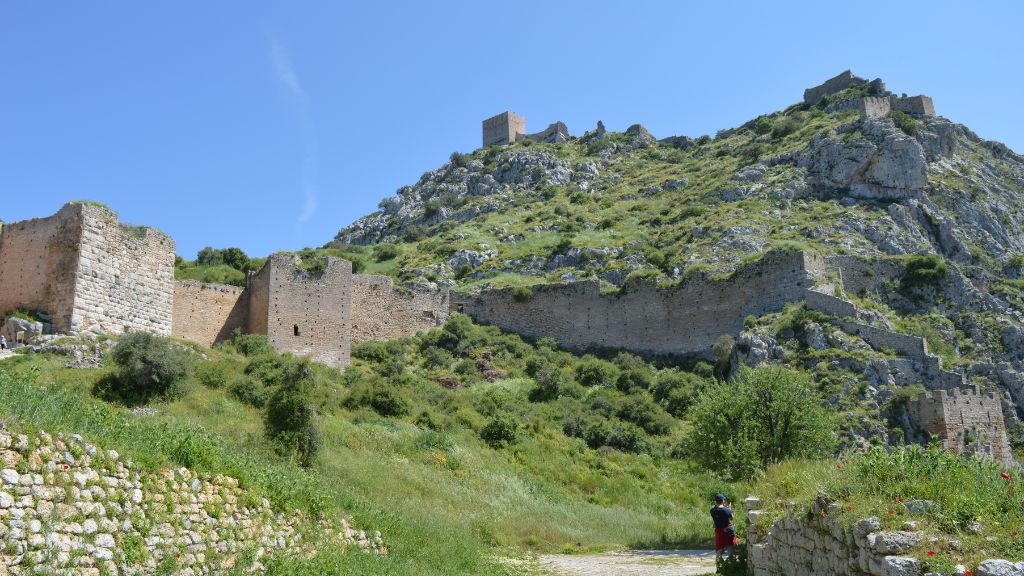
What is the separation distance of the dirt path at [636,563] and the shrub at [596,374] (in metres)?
18.0

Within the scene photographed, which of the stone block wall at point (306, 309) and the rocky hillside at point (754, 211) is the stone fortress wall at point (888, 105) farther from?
the stone block wall at point (306, 309)

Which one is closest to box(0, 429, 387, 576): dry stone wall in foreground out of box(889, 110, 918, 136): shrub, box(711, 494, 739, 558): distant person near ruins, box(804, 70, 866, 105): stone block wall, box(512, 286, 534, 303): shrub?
box(711, 494, 739, 558): distant person near ruins

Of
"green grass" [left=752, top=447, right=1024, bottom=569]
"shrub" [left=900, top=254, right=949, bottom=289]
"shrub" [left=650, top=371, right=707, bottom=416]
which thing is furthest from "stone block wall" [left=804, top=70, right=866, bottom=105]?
"green grass" [left=752, top=447, right=1024, bottom=569]

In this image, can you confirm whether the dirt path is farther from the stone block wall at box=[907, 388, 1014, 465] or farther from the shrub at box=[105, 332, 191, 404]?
the stone block wall at box=[907, 388, 1014, 465]

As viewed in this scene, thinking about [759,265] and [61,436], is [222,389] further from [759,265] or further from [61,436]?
[759,265]

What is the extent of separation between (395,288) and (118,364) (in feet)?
61.3

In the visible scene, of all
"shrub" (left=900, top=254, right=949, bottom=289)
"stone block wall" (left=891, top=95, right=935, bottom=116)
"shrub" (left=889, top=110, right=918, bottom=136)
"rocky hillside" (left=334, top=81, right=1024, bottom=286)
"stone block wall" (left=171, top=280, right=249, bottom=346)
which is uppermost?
"stone block wall" (left=891, top=95, right=935, bottom=116)

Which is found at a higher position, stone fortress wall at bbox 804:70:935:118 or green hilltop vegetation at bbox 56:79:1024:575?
stone fortress wall at bbox 804:70:935:118

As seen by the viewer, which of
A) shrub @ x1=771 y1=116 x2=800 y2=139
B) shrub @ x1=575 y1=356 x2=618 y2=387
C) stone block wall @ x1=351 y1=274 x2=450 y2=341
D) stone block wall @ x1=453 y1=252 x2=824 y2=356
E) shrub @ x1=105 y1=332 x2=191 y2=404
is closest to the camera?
shrub @ x1=105 y1=332 x2=191 y2=404

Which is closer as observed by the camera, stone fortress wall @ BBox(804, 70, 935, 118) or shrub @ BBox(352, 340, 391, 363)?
shrub @ BBox(352, 340, 391, 363)

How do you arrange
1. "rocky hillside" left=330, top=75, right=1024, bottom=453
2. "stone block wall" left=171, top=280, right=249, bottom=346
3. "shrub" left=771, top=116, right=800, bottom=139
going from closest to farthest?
"stone block wall" left=171, top=280, right=249, bottom=346, "rocky hillside" left=330, top=75, right=1024, bottom=453, "shrub" left=771, top=116, right=800, bottom=139

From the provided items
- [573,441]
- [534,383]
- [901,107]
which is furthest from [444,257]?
[901,107]

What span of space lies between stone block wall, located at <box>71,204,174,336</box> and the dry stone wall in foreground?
13292 millimetres

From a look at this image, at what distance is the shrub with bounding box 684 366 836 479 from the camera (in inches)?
653
